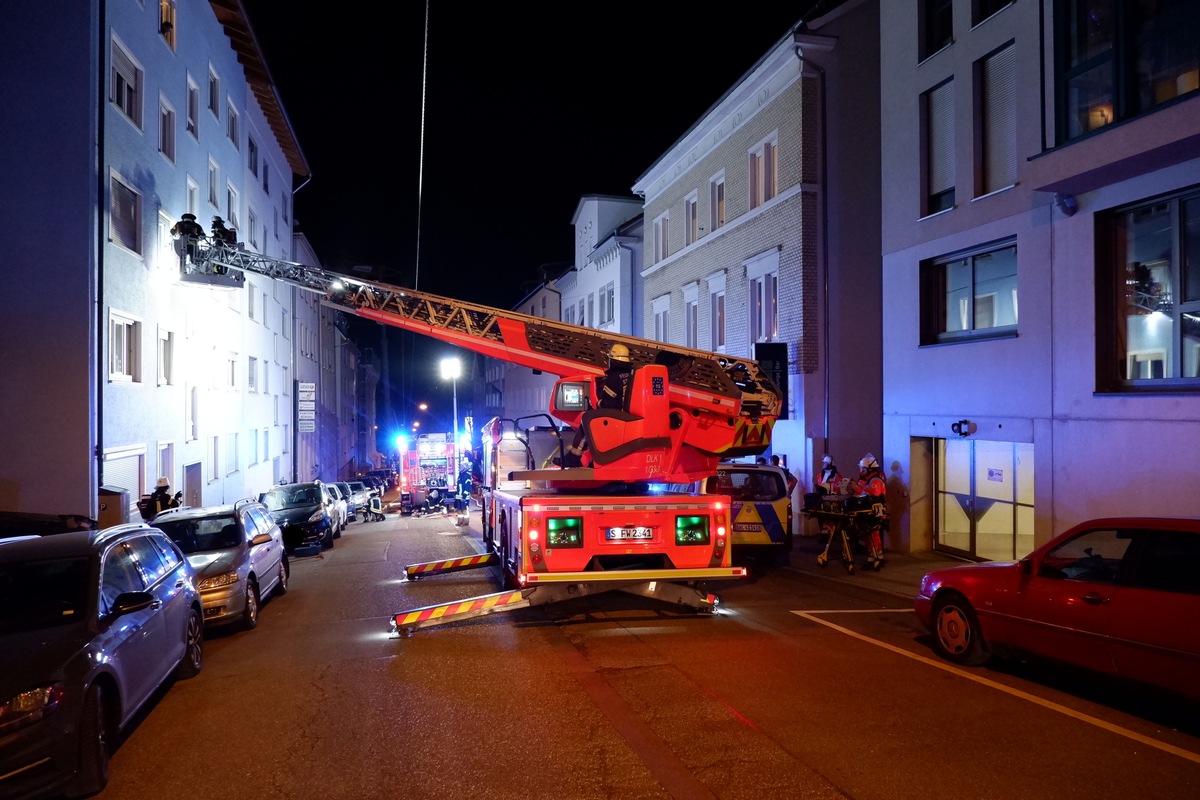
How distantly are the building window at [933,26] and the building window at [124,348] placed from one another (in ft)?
50.9

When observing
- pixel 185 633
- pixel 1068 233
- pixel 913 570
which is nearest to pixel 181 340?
pixel 185 633

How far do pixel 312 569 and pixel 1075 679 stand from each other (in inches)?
505

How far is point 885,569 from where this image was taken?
552 inches

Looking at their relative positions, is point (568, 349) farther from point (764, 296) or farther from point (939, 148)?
point (764, 296)

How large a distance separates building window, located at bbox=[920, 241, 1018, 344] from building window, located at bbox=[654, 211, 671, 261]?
44.5 ft

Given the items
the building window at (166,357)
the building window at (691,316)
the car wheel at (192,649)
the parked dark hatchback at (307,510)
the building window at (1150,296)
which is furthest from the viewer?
the building window at (691,316)

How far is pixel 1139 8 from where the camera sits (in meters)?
10.6

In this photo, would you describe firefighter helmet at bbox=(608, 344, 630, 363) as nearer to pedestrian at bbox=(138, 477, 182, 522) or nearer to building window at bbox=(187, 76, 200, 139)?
pedestrian at bbox=(138, 477, 182, 522)

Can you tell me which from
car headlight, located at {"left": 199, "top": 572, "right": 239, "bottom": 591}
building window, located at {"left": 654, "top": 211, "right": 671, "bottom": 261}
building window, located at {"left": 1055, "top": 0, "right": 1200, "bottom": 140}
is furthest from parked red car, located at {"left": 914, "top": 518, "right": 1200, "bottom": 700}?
building window, located at {"left": 654, "top": 211, "right": 671, "bottom": 261}

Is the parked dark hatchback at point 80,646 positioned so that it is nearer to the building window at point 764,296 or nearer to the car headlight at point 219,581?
the car headlight at point 219,581

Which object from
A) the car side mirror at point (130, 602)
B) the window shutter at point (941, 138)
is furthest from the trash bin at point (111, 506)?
the window shutter at point (941, 138)

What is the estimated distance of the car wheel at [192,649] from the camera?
7.71 metres

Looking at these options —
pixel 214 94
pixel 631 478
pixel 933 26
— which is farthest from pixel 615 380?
pixel 214 94

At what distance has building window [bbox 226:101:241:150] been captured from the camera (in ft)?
80.9
